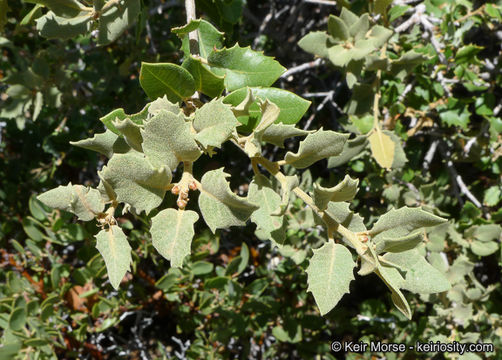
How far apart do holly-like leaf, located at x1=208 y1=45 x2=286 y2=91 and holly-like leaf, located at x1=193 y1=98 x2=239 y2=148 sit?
190mm

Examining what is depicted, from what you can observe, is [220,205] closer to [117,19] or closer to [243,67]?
[243,67]

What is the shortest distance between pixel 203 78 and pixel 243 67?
10 cm

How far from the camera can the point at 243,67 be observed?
0.86m

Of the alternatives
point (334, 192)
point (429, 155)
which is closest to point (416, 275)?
point (334, 192)

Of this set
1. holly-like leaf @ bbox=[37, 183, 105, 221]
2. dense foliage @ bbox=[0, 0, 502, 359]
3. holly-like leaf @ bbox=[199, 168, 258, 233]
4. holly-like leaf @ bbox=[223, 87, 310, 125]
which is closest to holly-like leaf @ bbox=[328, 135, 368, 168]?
dense foliage @ bbox=[0, 0, 502, 359]

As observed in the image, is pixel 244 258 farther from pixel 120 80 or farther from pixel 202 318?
pixel 120 80

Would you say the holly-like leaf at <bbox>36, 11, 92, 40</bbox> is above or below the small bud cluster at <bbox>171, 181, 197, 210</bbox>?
above

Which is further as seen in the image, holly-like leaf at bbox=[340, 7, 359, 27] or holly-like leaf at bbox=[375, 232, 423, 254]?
holly-like leaf at bbox=[340, 7, 359, 27]

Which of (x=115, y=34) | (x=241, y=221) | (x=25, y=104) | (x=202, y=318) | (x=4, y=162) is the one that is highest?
(x=115, y=34)

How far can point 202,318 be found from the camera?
186 centimetres

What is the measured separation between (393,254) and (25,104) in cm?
139

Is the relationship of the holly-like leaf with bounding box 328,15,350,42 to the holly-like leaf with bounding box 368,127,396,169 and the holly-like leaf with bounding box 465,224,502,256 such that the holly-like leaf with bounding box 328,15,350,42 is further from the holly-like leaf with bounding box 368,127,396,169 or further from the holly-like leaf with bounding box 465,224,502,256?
the holly-like leaf with bounding box 465,224,502,256

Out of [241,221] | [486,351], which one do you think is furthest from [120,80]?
[486,351]

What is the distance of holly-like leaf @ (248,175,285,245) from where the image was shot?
0.80 metres
